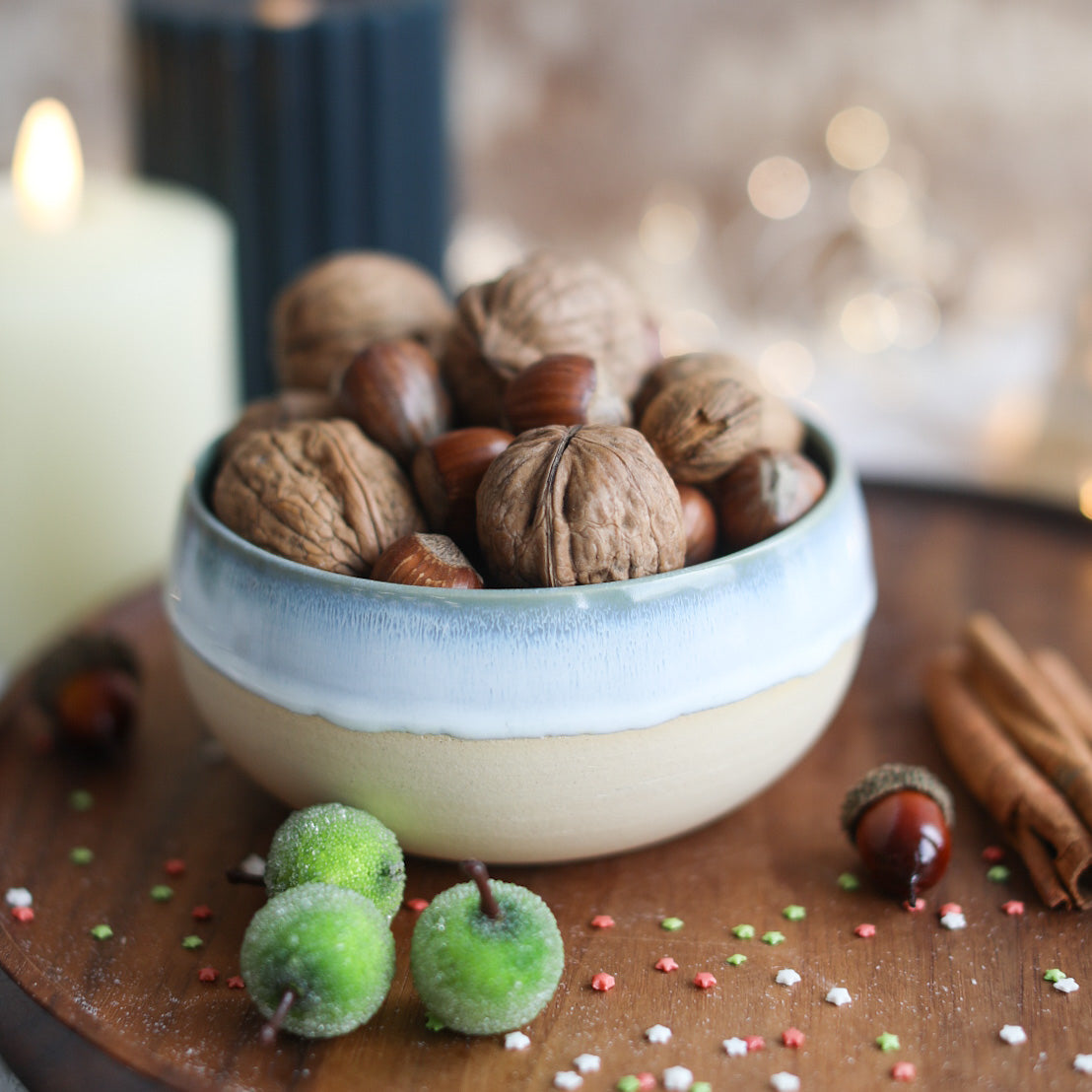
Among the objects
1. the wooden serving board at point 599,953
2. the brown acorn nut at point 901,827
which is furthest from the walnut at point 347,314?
the brown acorn nut at point 901,827

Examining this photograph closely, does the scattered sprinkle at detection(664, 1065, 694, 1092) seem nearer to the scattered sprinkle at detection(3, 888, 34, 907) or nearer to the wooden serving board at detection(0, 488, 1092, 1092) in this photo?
the wooden serving board at detection(0, 488, 1092, 1092)

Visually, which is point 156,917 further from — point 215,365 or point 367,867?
point 215,365

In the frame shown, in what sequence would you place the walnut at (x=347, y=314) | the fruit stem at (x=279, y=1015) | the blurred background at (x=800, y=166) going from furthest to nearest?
the blurred background at (x=800, y=166), the walnut at (x=347, y=314), the fruit stem at (x=279, y=1015)

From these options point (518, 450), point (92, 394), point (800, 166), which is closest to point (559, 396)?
point (518, 450)

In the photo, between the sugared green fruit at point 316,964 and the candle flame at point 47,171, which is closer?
the sugared green fruit at point 316,964

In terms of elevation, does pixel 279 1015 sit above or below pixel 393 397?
below

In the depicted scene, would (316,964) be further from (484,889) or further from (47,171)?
(47,171)

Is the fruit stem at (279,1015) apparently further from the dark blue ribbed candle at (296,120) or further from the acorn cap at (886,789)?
the dark blue ribbed candle at (296,120)
